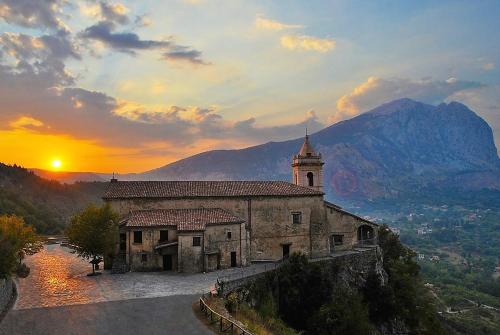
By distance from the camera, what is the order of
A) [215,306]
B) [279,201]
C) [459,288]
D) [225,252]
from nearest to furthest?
[215,306] → [225,252] → [279,201] → [459,288]

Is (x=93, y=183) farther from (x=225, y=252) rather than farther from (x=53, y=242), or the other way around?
(x=225, y=252)

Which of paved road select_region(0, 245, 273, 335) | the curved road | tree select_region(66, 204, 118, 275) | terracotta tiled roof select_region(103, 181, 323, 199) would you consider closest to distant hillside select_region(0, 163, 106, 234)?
terracotta tiled roof select_region(103, 181, 323, 199)

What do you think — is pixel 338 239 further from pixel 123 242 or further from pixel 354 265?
pixel 123 242

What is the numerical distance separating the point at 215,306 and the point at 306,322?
14.8 metres

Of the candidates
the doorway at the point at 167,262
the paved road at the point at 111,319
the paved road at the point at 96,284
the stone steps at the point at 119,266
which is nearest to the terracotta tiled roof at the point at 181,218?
the doorway at the point at 167,262

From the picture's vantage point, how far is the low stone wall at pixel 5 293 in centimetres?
2615

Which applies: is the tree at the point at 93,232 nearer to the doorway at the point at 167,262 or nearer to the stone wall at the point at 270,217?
the doorway at the point at 167,262

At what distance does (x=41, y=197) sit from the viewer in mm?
114938

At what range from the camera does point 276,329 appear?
27828mm

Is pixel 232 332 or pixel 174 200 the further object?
pixel 174 200

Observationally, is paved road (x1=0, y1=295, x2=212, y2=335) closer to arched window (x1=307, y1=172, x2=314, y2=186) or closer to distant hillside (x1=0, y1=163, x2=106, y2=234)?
arched window (x1=307, y1=172, x2=314, y2=186)

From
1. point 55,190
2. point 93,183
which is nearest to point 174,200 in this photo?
point 55,190

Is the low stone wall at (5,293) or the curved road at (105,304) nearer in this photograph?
the curved road at (105,304)

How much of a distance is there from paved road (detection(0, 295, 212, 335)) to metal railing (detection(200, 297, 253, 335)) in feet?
2.31
